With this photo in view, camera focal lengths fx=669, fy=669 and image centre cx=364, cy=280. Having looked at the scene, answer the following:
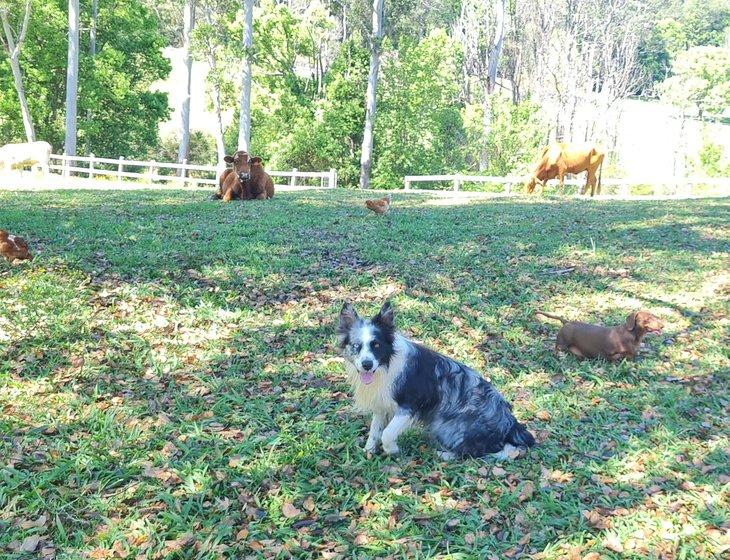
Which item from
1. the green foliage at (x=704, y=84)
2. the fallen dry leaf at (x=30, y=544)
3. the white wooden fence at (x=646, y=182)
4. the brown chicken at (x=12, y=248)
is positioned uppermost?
the green foliage at (x=704, y=84)

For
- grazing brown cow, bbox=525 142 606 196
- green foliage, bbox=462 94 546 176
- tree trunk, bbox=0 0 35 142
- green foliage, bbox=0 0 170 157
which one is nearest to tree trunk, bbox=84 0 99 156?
green foliage, bbox=0 0 170 157

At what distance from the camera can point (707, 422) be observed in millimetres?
6176

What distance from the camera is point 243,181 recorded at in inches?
703

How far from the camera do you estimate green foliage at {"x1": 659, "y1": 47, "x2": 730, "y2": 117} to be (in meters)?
53.3

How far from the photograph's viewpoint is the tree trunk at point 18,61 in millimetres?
34688

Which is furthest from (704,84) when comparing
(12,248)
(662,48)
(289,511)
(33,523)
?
(33,523)

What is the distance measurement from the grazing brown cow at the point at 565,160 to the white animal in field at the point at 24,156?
67.0ft

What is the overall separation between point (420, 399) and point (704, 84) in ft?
188

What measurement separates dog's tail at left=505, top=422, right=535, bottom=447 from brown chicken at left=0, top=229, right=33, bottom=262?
22.9 feet

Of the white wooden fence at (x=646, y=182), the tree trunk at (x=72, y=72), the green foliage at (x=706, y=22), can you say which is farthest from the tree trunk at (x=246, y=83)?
the green foliage at (x=706, y=22)

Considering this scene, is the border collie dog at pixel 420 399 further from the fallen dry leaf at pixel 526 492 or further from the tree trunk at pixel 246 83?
the tree trunk at pixel 246 83

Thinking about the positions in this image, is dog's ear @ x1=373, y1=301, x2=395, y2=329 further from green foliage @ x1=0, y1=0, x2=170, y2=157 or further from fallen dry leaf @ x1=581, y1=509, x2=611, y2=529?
green foliage @ x1=0, y1=0, x2=170, y2=157

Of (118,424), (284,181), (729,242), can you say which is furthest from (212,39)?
(118,424)

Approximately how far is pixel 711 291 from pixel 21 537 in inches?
370
